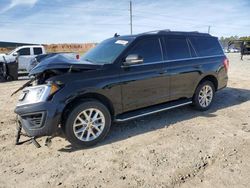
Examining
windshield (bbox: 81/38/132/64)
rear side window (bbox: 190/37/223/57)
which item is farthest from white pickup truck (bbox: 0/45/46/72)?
rear side window (bbox: 190/37/223/57)

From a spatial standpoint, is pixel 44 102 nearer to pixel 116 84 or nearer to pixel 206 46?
pixel 116 84

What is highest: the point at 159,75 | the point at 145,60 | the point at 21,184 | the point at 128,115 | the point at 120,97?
the point at 145,60

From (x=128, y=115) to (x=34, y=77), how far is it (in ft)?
5.90

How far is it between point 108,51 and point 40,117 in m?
1.95

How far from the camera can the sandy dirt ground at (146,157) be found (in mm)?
3188

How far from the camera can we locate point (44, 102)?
12.3 ft

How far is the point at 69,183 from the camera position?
317 cm

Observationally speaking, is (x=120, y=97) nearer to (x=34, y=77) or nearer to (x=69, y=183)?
(x=34, y=77)

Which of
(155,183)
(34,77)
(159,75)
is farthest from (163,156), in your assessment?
(34,77)

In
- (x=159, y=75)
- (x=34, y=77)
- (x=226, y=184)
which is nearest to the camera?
(x=226, y=184)

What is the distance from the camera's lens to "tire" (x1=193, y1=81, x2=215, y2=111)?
587 cm

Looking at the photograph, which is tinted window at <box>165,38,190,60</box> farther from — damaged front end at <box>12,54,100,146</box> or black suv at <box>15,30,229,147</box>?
damaged front end at <box>12,54,100,146</box>

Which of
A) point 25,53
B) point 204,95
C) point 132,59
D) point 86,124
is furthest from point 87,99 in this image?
point 25,53

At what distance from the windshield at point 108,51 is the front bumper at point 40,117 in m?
1.38
